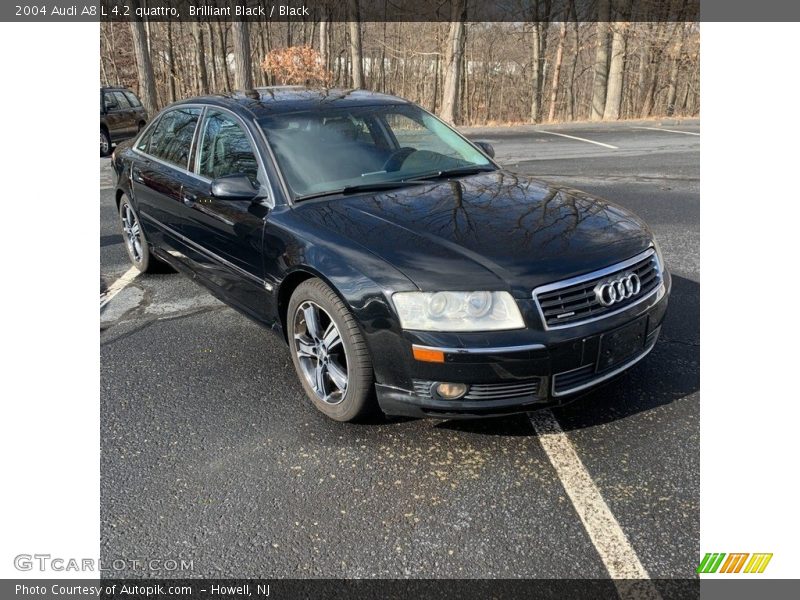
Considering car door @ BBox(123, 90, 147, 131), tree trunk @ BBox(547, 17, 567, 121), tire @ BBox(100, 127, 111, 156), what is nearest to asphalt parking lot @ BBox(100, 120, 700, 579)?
tire @ BBox(100, 127, 111, 156)

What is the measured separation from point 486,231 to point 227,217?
66.3 inches

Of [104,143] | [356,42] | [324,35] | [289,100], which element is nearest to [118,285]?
[289,100]

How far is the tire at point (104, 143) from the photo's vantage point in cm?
1465

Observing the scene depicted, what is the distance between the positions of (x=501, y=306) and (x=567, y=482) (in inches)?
32.6

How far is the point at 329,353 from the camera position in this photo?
11.0ft

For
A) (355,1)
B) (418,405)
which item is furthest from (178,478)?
(355,1)

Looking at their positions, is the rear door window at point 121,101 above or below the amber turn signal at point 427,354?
above

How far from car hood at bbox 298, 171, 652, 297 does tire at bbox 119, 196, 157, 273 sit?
8.81 feet

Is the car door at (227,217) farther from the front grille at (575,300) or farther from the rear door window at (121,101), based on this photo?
the rear door window at (121,101)

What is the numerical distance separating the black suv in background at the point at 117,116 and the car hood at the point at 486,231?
13.1 m

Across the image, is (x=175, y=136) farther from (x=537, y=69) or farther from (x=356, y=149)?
(x=537, y=69)

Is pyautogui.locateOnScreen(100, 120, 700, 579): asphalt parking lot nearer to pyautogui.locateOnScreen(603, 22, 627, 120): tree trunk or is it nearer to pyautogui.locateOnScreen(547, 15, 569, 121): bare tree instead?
pyautogui.locateOnScreen(603, 22, 627, 120): tree trunk

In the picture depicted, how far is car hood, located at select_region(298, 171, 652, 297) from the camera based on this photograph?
292 centimetres
